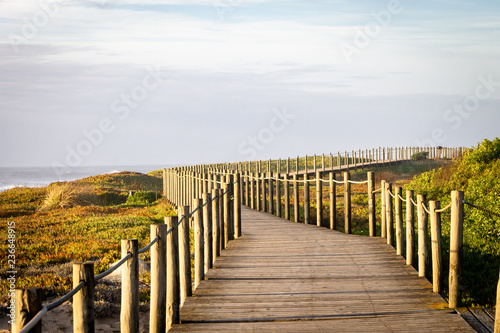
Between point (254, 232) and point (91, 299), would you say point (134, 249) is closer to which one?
point (91, 299)

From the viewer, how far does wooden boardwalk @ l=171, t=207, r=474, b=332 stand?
219 inches

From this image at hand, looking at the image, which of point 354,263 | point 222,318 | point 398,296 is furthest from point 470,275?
point 222,318

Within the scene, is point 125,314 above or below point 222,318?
above

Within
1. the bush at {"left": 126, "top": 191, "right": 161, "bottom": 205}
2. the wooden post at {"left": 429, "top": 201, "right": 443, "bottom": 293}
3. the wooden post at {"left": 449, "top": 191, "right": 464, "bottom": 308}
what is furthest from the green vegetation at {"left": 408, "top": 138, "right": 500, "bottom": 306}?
the bush at {"left": 126, "top": 191, "right": 161, "bottom": 205}

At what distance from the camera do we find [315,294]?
673cm

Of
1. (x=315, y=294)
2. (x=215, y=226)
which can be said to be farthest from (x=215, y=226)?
(x=315, y=294)

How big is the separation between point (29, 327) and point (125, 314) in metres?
1.91

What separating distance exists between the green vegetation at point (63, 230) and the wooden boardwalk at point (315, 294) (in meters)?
2.46

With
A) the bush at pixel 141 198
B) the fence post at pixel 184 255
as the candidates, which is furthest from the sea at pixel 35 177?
the fence post at pixel 184 255

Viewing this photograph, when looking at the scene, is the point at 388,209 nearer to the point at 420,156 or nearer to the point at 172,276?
the point at 172,276

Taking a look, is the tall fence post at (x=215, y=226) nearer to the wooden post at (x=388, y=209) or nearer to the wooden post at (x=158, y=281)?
the wooden post at (x=388, y=209)

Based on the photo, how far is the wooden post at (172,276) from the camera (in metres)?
5.65

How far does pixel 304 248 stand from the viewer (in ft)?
32.3

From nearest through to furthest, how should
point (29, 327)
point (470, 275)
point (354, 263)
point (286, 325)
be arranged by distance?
point (29, 327)
point (286, 325)
point (354, 263)
point (470, 275)
